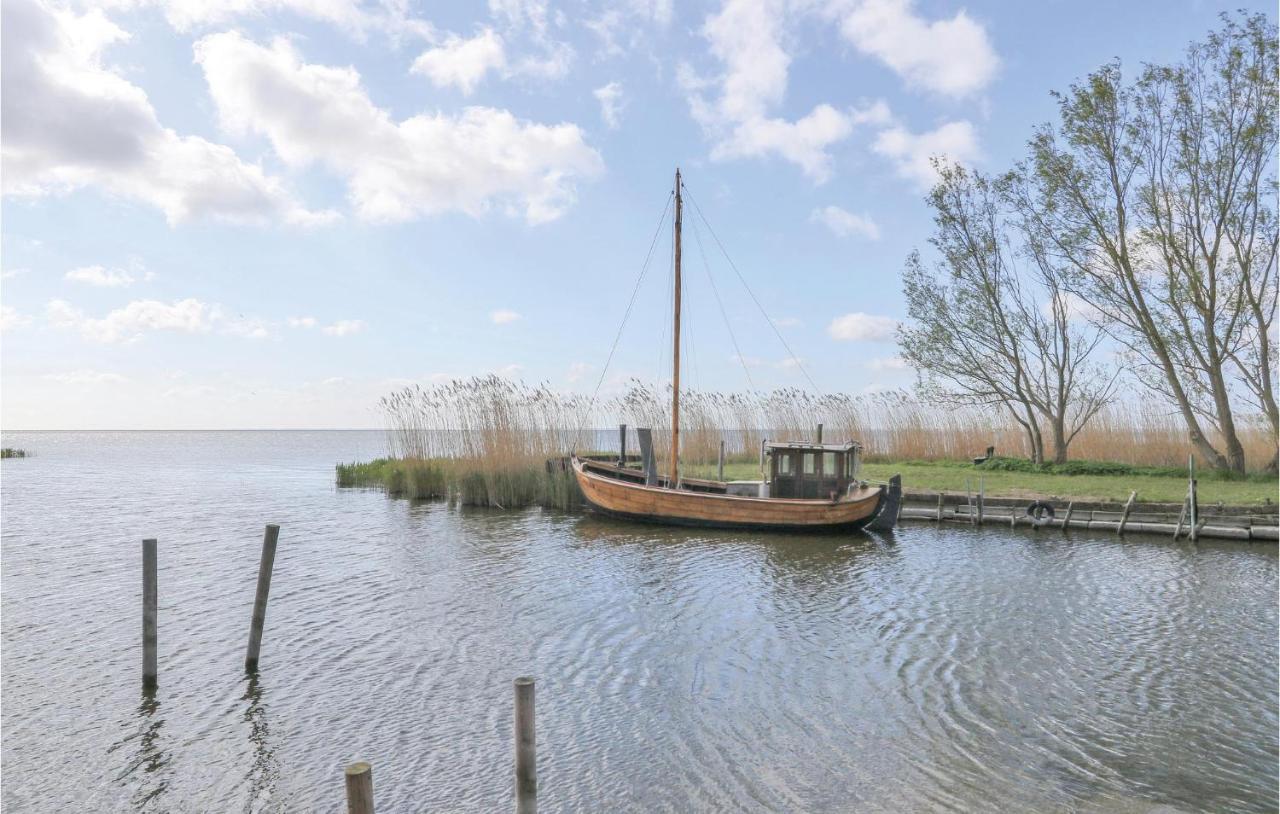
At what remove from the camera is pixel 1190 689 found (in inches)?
315

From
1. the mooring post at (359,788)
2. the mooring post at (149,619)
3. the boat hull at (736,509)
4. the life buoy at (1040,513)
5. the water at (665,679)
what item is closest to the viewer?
the mooring post at (359,788)

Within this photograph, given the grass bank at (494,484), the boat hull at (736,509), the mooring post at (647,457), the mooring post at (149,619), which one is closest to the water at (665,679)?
the mooring post at (149,619)

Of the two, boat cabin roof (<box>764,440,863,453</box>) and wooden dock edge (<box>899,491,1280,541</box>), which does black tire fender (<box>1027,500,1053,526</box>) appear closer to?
wooden dock edge (<box>899,491,1280,541</box>)

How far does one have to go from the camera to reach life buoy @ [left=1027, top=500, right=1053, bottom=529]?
18719 millimetres

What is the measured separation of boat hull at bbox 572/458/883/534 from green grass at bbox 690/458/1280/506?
4763 millimetres

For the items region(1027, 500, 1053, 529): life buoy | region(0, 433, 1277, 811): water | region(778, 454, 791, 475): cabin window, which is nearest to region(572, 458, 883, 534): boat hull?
region(778, 454, 791, 475): cabin window

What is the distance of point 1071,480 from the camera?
23750mm

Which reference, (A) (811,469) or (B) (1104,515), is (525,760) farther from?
(B) (1104,515)

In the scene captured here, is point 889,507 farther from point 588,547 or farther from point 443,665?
point 443,665

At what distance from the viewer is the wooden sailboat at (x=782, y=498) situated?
18328 mm

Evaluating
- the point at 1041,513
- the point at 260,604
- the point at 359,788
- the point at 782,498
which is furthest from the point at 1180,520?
the point at 359,788

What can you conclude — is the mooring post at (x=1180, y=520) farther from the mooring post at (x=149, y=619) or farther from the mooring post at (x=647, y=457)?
the mooring post at (x=149, y=619)

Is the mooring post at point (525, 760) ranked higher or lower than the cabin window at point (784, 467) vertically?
lower

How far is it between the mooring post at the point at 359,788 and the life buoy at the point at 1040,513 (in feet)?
61.0
